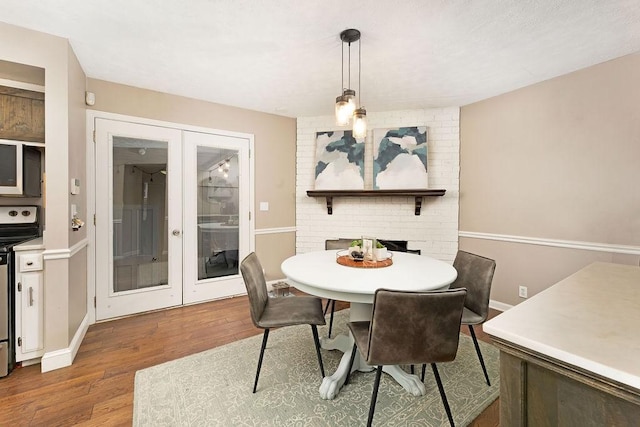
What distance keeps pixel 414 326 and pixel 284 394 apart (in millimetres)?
1036

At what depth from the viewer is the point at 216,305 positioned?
3.47 meters

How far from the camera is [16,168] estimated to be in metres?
2.35

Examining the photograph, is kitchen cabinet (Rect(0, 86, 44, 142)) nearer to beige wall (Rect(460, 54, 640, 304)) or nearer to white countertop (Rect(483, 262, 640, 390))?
white countertop (Rect(483, 262, 640, 390))

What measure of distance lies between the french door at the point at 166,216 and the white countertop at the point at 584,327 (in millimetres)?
3332

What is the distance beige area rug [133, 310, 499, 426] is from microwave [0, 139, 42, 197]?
1.83 metres

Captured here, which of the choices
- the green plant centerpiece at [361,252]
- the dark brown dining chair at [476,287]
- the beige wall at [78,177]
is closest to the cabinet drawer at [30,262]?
the beige wall at [78,177]

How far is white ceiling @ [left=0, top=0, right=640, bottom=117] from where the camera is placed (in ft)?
6.08

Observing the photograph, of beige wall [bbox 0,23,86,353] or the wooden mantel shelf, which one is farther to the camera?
the wooden mantel shelf

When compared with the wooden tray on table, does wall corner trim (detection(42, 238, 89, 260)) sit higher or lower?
higher

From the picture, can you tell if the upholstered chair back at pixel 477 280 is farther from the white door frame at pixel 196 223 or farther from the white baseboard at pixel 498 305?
the white door frame at pixel 196 223

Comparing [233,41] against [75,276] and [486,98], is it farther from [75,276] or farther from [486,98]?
[486,98]

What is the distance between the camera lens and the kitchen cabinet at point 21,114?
7.66 ft

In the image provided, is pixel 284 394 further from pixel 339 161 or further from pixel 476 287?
pixel 339 161

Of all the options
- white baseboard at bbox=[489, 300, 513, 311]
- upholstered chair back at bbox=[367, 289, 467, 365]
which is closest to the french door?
upholstered chair back at bbox=[367, 289, 467, 365]
